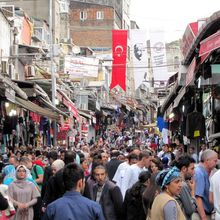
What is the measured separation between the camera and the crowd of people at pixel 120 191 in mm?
6844

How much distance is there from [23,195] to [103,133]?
169 ft

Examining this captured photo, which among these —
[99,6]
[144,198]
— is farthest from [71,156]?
[99,6]

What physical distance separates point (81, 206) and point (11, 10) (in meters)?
34.5

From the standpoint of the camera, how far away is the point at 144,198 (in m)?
7.89

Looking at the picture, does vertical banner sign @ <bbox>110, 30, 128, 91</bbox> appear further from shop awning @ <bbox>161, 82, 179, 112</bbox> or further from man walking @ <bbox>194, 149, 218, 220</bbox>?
man walking @ <bbox>194, 149, 218, 220</bbox>

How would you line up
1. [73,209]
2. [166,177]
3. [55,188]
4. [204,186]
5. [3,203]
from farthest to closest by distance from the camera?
[55,188] < [204,186] < [3,203] < [166,177] < [73,209]

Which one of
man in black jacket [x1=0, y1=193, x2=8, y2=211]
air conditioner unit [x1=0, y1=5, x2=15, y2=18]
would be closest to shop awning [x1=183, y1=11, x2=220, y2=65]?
man in black jacket [x1=0, y1=193, x2=8, y2=211]

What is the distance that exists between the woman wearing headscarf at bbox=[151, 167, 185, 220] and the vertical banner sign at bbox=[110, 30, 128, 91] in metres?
30.4

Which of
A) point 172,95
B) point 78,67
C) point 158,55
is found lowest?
point 172,95

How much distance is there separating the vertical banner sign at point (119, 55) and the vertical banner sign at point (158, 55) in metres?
1.78

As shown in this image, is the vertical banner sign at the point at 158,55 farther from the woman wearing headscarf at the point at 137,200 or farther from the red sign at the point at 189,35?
the woman wearing headscarf at the point at 137,200

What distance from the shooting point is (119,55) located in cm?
3966

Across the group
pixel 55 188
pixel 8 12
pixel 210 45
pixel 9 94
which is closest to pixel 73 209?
pixel 55 188

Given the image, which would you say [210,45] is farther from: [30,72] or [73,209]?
[30,72]
